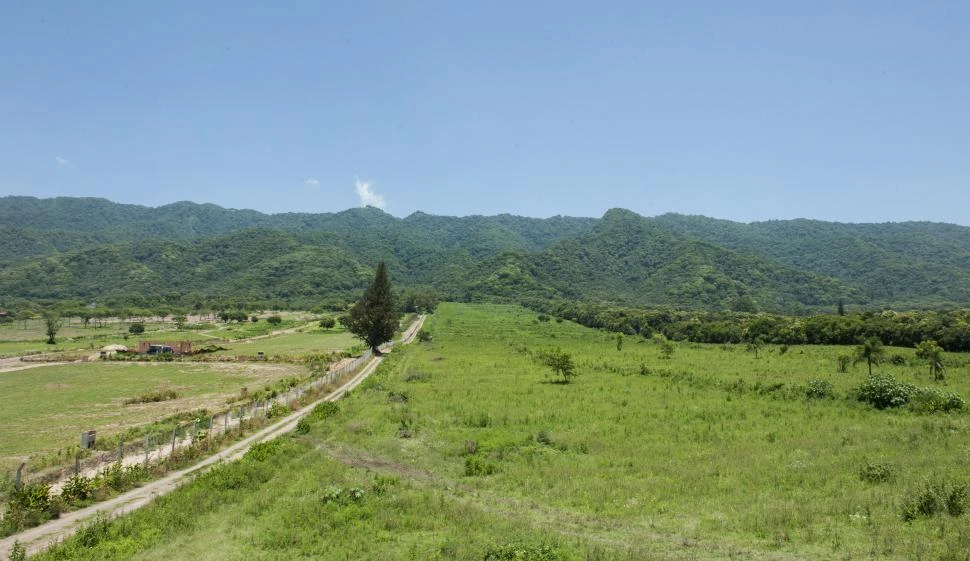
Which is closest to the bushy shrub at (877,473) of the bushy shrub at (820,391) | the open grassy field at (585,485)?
the open grassy field at (585,485)

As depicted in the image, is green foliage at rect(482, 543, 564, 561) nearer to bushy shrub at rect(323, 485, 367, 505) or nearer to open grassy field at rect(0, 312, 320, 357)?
bushy shrub at rect(323, 485, 367, 505)

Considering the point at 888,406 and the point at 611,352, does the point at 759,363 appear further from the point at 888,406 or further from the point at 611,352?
the point at 888,406

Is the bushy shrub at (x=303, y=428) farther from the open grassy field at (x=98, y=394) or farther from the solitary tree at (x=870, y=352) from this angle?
the solitary tree at (x=870, y=352)

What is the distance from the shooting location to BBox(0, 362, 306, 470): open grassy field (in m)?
33.3

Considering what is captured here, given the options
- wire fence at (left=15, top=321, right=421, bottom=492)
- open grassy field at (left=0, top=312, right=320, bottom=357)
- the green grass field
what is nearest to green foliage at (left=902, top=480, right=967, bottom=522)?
wire fence at (left=15, top=321, right=421, bottom=492)

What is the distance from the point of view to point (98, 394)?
5084 cm

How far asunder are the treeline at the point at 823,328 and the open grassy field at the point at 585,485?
3520 centimetres

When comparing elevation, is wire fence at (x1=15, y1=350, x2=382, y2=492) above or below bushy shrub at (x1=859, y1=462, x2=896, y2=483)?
below

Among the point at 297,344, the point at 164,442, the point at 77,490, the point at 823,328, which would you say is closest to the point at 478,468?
the point at 77,490

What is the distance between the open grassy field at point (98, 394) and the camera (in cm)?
3331

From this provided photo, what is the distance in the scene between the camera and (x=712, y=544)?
1361cm

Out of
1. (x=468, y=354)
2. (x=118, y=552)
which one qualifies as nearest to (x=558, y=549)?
(x=118, y=552)

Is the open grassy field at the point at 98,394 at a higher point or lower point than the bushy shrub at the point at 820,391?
lower

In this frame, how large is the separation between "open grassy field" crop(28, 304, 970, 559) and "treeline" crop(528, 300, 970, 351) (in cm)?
3520
